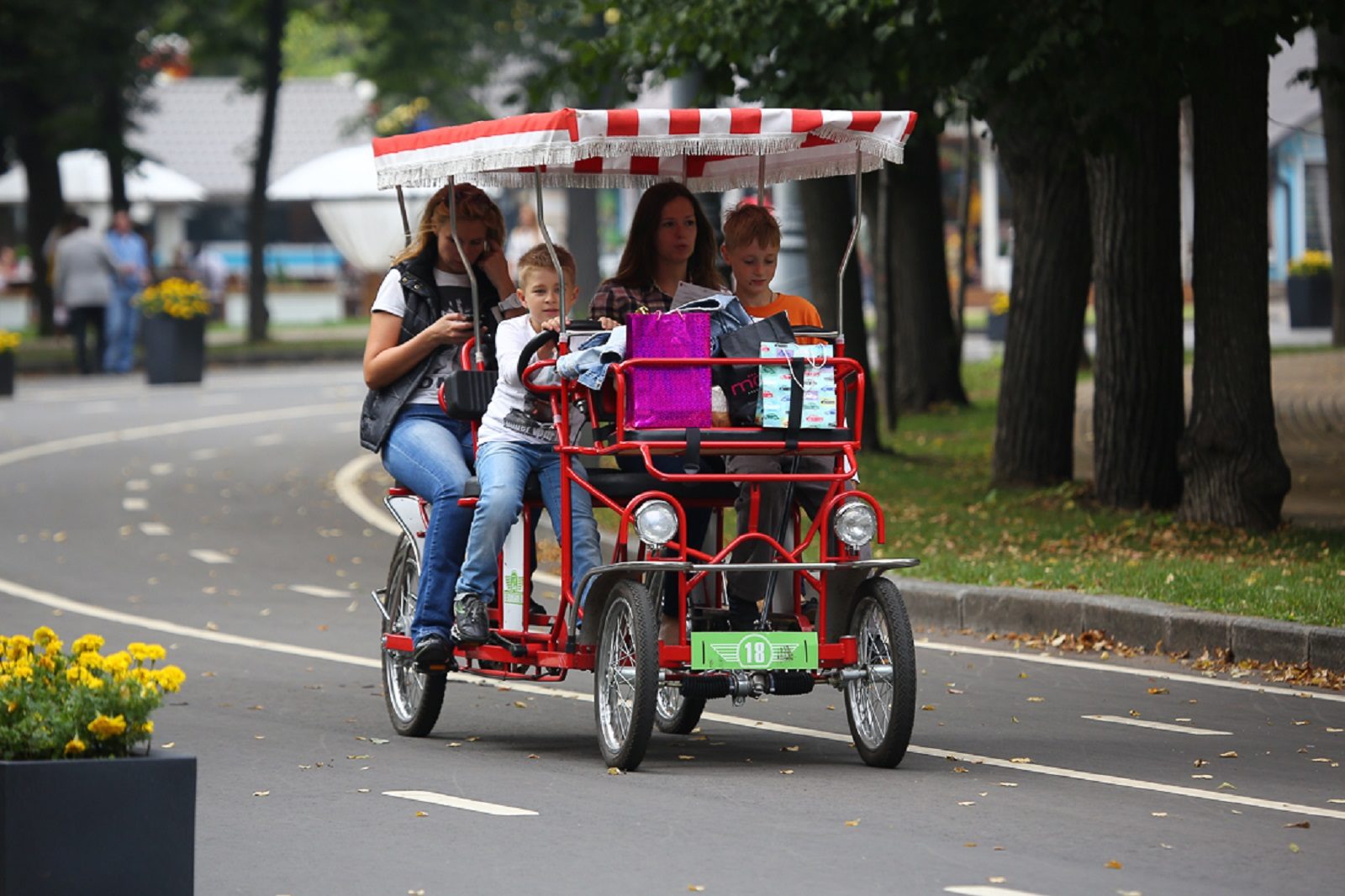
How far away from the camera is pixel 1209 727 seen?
359 inches

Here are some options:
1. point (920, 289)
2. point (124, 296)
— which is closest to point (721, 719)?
point (920, 289)

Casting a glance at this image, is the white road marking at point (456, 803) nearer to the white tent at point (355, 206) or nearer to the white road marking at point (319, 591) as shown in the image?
the white road marking at point (319, 591)

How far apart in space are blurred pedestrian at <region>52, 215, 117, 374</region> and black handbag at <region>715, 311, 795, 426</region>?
26456mm

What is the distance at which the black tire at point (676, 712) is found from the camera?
8.95m

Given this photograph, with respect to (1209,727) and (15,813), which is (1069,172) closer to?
(1209,727)

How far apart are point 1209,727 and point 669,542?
2.29m

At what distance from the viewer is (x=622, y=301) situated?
343 inches

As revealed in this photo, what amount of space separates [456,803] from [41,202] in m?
40.3

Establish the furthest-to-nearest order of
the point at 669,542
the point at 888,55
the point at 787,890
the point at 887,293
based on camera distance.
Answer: the point at 887,293 → the point at 888,55 → the point at 669,542 → the point at 787,890

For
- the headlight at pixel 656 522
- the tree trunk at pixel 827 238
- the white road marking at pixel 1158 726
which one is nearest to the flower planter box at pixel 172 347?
the tree trunk at pixel 827 238

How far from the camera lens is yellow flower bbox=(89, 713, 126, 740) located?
5.55m

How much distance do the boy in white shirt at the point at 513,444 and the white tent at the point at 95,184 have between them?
42475mm

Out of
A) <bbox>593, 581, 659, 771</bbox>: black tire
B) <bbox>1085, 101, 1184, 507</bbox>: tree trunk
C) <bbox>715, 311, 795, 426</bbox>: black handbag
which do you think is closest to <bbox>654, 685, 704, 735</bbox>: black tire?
<bbox>593, 581, 659, 771</bbox>: black tire

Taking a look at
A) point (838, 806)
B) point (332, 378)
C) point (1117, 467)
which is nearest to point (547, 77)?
point (1117, 467)
